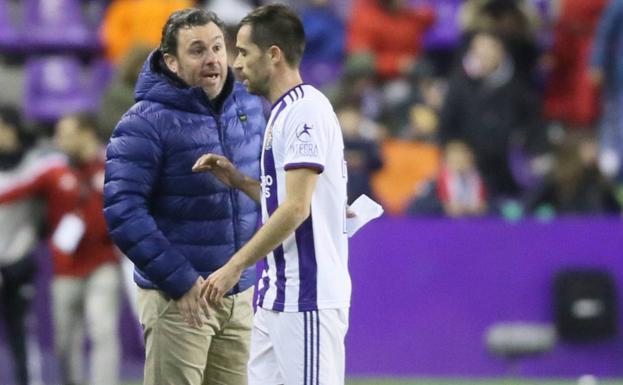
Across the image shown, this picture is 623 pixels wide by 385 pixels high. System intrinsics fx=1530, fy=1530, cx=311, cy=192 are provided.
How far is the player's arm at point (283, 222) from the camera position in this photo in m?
5.73

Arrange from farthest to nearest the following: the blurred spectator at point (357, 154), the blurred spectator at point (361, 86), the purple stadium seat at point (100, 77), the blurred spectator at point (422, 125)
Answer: the purple stadium seat at point (100, 77), the blurred spectator at point (422, 125), the blurred spectator at point (361, 86), the blurred spectator at point (357, 154)

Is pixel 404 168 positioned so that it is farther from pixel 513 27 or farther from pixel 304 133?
pixel 304 133

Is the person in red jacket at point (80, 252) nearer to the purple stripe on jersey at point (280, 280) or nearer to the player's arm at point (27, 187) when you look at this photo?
the player's arm at point (27, 187)

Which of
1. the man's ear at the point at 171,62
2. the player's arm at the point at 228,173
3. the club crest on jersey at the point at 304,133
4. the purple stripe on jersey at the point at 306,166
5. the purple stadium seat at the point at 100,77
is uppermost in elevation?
the purple stadium seat at the point at 100,77

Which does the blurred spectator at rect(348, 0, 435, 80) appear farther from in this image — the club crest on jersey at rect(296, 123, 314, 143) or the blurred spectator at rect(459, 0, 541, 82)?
the club crest on jersey at rect(296, 123, 314, 143)

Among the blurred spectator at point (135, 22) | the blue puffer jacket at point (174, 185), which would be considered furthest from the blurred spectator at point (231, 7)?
the blue puffer jacket at point (174, 185)

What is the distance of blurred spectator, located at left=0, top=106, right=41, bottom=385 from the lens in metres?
10.5

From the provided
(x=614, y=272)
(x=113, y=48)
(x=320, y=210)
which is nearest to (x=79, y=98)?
(x=113, y=48)

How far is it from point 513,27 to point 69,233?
4.75 meters

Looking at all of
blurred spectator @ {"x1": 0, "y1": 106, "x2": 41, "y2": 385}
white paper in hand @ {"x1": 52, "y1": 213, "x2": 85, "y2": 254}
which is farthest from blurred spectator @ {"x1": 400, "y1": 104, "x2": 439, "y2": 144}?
white paper in hand @ {"x1": 52, "y1": 213, "x2": 85, "y2": 254}

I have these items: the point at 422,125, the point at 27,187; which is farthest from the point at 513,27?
the point at 27,187

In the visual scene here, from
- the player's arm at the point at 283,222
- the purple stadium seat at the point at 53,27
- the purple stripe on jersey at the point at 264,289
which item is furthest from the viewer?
the purple stadium seat at the point at 53,27

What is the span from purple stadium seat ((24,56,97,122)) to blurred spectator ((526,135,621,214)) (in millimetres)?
4356

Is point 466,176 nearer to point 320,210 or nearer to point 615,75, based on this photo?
point 615,75
